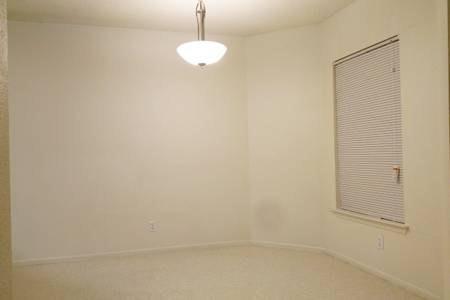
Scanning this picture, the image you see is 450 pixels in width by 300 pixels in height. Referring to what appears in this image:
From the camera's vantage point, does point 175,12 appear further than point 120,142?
No

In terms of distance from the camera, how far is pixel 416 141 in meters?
3.38

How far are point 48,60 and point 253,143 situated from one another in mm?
2711

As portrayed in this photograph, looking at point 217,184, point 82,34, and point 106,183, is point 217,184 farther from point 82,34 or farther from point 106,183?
point 82,34

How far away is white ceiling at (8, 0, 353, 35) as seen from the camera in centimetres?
413

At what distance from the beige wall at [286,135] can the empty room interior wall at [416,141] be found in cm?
92

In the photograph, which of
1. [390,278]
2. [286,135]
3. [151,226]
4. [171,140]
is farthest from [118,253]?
[390,278]

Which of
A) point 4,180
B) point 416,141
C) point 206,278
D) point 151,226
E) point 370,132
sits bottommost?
point 206,278

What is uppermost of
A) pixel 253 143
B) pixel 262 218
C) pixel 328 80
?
pixel 328 80

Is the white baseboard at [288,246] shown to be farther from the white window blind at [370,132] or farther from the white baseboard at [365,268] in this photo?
the white window blind at [370,132]

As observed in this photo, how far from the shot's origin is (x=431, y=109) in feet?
10.5

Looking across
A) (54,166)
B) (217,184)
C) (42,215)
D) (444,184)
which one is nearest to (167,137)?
(217,184)

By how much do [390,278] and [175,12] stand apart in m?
3.52

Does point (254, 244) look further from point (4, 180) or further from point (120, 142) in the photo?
point (4, 180)

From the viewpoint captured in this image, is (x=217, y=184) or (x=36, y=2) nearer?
(x=36, y=2)
